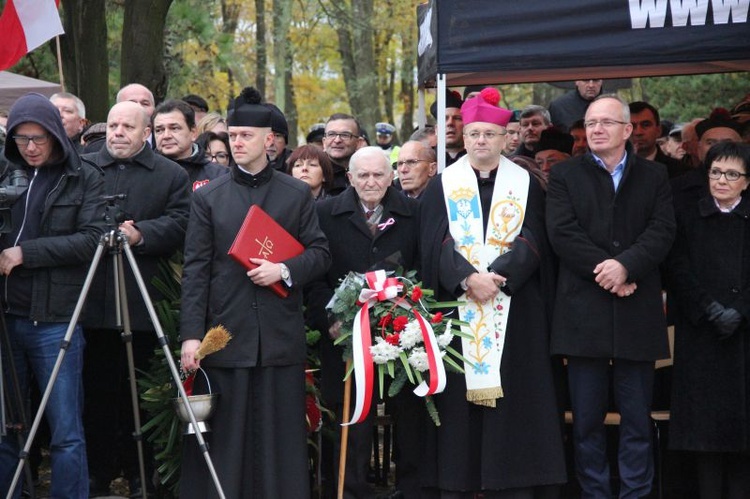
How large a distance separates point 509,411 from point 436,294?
2.56 feet

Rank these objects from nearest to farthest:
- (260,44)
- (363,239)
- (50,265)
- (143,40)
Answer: (50,265), (363,239), (143,40), (260,44)

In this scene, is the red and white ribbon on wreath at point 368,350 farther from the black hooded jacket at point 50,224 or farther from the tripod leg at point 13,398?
the tripod leg at point 13,398

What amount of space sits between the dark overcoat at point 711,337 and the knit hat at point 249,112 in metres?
2.49

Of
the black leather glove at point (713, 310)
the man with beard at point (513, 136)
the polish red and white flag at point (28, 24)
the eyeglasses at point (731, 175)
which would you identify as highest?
the polish red and white flag at point (28, 24)

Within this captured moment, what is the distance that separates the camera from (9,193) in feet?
19.5

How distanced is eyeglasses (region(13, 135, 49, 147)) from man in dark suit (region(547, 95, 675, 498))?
284 centimetres

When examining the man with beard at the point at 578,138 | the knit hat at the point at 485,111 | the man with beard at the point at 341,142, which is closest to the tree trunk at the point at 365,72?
the man with beard at the point at 341,142

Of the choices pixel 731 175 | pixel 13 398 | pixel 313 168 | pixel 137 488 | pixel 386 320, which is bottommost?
pixel 137 488

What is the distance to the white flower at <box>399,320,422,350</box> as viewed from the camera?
20.2 ft

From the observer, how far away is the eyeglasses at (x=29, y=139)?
6.15m

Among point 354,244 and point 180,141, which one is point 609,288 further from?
point 180,141

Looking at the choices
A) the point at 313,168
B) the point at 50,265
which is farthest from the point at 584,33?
the point at 50,265

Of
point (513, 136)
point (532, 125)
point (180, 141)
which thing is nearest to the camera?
point (180, 141)

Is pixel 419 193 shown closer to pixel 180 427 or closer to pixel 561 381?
pixel 561 381
